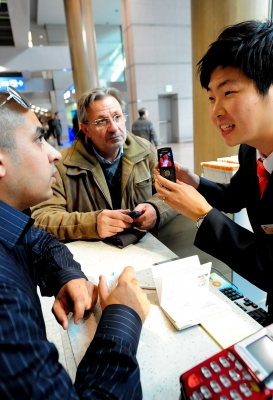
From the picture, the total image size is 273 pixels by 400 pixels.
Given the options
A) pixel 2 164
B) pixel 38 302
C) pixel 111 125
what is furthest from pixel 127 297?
pixel 111 125

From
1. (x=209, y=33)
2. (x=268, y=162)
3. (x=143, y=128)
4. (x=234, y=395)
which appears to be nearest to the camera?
(x=234, y=395)

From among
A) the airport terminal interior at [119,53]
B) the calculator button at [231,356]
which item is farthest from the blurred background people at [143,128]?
the calculator button at [231,356]

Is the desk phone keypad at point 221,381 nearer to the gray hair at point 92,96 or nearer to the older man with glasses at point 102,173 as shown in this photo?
the older man with glasses at point 102,173

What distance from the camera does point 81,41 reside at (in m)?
7.94

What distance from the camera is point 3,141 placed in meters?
0.79

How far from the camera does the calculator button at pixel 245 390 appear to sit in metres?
0.52

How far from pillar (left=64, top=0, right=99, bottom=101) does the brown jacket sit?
719cm

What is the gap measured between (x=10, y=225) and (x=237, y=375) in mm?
665

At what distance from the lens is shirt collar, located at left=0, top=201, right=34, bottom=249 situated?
73cm

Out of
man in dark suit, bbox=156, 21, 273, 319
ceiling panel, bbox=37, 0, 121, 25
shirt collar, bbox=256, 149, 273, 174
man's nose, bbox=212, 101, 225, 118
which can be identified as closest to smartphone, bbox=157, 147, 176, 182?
man in dark suit, bbox=156, 21, 273, 319

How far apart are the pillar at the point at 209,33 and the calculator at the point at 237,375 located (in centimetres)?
289

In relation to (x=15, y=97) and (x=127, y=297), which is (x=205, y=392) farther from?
(x=15, y=97)

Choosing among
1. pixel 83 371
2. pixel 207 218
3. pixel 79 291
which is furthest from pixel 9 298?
pixel 207 218

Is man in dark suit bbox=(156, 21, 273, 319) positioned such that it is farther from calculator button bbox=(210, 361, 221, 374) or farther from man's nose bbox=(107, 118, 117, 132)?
man's nose bbox=(107, 118, 117, 132)
